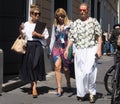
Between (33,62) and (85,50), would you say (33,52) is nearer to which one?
(33,62)

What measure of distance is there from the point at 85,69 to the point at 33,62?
4.46ft

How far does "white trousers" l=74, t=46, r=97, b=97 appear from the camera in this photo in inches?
380

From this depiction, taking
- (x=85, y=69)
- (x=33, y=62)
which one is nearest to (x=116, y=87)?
(x=85, y=69)

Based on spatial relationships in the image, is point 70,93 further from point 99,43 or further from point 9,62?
point 9,62

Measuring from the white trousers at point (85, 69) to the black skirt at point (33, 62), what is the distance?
1020 millimetres

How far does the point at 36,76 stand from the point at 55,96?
645 mm

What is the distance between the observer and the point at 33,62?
34.4ft

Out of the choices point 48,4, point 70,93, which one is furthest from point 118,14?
point 70,93

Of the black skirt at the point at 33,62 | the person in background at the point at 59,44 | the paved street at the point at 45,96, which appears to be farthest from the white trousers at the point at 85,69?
the black skirt at the point at 33,62

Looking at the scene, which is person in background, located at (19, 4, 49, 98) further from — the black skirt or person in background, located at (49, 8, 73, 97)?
person in background, located at (49, 8, 73, 97)

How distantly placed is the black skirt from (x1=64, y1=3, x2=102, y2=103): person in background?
849 millimetres

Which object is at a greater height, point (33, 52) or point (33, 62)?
point (33, 52)

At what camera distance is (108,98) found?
10.5 m

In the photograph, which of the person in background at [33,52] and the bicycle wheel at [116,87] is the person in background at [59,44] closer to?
the person in background at [33,52]
